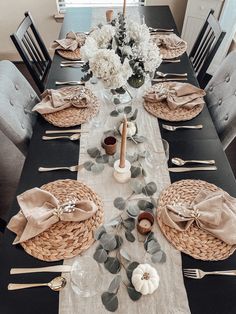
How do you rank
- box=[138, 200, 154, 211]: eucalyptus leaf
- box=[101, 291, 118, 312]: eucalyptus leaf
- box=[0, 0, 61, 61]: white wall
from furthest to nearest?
box=[0, 0, 61, 61]: white wall, box=[138, 200, 154, 211]: eucalyptus leaf, box=[101, 291, 118, 312]: eucalyptus leaf

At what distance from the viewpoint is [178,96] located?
132cm

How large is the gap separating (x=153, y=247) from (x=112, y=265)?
140mm

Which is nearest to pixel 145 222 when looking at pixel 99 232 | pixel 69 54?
pixel 99 232

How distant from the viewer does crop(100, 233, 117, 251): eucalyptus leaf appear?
0.81 metres

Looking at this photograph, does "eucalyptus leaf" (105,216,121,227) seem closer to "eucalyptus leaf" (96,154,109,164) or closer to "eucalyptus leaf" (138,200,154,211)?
"eucalyptus leaf" (138,200,154,211)

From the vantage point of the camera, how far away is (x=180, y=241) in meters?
0.84

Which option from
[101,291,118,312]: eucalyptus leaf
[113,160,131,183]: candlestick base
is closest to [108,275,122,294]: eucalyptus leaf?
[101,291,118,312]: eucalyptus leaf

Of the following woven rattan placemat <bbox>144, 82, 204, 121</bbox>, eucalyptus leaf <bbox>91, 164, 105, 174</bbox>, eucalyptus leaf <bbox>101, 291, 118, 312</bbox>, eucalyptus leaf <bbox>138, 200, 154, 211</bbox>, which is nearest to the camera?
eucalyptus leaf <bbox>101, 291, 118, 312</bbox>

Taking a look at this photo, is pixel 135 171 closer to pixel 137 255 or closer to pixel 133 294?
pixel 137 255

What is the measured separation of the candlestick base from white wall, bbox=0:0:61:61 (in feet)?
7.66

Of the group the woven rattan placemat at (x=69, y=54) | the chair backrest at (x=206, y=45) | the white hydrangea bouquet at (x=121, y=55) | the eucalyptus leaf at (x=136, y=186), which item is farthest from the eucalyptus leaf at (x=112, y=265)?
the chair backrest at (x=206, y=45)

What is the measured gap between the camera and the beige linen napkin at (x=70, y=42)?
165 cm

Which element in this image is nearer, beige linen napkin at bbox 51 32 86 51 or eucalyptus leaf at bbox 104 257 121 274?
eucalyptus leaf at bbox 104 257 121 274

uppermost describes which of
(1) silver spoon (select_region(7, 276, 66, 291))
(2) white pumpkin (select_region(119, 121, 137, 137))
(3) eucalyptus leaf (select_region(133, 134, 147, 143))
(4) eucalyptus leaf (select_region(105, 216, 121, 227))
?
(2) white pumpkin (select_region(119, 121, 137, 137))
